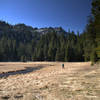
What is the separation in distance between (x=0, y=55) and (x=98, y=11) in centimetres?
9207

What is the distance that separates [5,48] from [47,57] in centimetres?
4553

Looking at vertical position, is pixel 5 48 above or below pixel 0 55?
above

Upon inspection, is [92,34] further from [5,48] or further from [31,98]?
[5,48]

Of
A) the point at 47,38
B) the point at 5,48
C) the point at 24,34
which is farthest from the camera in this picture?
the point at 24,34

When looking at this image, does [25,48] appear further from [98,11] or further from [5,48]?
[98,11]

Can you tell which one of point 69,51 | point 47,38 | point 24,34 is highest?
Answer: point 24,34

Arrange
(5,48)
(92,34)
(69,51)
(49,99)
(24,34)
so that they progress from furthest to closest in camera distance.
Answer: (24,34), (5,48), (69,51), (92,34), (49,99)

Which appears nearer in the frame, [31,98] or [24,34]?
[31,98]

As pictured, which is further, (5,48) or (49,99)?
(5,48)

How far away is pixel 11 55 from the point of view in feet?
330

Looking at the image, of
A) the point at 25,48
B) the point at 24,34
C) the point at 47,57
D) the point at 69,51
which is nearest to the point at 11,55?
the point at 25,48

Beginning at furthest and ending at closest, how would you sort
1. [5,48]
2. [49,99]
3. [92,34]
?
[5,48]
[92,34]
[49,99]

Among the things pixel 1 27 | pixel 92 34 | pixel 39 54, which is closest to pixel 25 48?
pixel 39 54

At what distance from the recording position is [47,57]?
265 feet
